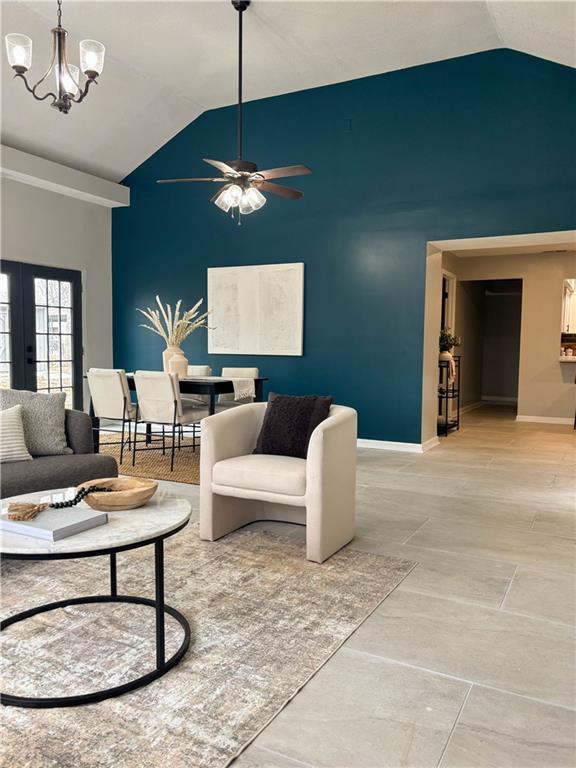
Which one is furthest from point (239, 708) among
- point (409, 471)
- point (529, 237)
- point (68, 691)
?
point (529, 237)

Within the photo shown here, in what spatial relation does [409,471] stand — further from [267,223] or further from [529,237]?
[267,223]

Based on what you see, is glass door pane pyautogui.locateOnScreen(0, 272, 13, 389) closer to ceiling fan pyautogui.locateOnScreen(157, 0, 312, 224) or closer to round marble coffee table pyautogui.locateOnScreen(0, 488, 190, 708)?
ceiling fan pyautogui.locateOnScreen(157, 0, 312, 224)

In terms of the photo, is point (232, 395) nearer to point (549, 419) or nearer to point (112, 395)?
point (112, 395)

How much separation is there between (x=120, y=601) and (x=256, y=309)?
5.04m

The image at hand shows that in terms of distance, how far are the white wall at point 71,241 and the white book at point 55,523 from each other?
18.6ft

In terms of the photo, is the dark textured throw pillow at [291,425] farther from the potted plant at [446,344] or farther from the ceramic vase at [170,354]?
the potted plant at [446,344]

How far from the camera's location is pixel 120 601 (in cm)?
251

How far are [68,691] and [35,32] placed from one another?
5888 millimetres

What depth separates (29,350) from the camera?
7078 mm

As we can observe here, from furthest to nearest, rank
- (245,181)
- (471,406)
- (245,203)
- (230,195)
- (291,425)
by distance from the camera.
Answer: (471,406), (245,203), (230,195), (245,181), (291,425)

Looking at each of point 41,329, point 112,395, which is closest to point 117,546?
point 112,395

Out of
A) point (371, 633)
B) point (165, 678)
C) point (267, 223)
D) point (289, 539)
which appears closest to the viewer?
point (165, 678)

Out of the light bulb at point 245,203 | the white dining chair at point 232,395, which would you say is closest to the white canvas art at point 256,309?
the white dining chair at point 232,395

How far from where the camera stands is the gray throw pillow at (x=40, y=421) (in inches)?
138
